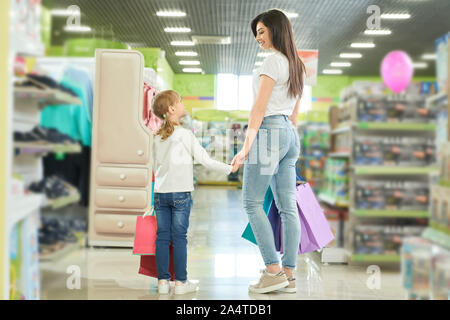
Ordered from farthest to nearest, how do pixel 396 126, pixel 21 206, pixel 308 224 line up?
pixel 308 224
pixel 396 126
pixel 21 206

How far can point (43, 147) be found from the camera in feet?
6.49

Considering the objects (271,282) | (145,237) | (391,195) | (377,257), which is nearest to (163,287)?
(145,237)

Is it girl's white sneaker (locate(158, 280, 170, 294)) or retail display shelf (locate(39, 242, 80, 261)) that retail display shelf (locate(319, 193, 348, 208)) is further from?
retail display shelf (locate(39, 242, 80, 261))

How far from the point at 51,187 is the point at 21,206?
17 centimetres

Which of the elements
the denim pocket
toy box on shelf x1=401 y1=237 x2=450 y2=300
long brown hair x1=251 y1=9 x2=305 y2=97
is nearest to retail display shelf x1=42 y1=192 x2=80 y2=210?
the denim pocket

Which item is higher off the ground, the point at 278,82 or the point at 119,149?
the point at 278,82

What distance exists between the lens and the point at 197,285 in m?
2.54

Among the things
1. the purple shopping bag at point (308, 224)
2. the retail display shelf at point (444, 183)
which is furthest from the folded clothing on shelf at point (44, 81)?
the retail display shelf at point (444, 183)

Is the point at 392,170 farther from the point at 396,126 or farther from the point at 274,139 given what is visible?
the point at 274,139

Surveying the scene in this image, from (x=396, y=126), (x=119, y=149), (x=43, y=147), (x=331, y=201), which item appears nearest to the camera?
(x=43, y=147)
